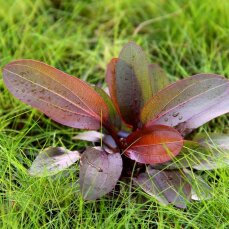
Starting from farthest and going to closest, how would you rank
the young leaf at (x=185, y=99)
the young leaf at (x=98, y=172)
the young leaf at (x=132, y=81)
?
the young leaf at (x=132, y=81), the young leaf at (x=185, y=99), the young leaf at (x=98, y=172)

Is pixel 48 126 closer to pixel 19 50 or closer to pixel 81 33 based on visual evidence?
pixel 19 50

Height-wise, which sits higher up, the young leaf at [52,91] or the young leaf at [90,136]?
the young leaf at [52,91]

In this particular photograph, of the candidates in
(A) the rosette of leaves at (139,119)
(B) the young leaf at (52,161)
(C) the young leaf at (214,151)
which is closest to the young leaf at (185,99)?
(A) the rosette of leaves at (139,119)

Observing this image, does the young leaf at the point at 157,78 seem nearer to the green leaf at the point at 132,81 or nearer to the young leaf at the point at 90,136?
the green leaf at the point at 132,81

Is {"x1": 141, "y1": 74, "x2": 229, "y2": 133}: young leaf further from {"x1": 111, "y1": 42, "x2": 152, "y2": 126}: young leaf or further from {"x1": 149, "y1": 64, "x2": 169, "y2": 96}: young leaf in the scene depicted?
{"x1": 149, "y1": 64, "x2": 169, "y2": 96}: young leaf

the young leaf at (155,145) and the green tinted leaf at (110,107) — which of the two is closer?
the young leaf at (155,145)

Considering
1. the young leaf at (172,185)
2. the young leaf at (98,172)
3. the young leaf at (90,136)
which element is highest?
the young leaf at (98,172)
